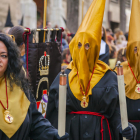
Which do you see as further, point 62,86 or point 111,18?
point 111,18

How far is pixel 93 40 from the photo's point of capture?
2.84 metres

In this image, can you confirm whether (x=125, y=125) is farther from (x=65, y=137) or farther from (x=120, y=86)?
(x=65, y=137)

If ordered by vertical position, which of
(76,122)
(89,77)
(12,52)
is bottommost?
(76,122)

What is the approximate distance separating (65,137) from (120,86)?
1.82ft

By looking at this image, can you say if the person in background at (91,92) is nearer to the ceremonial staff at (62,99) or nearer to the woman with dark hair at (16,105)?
the woman with dark hair at (16,105)

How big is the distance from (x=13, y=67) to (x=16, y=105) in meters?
0.35

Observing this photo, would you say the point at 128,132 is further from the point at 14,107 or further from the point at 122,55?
the point at 122,55

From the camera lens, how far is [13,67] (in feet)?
7.59

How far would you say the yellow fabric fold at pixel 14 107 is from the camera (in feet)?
6.82

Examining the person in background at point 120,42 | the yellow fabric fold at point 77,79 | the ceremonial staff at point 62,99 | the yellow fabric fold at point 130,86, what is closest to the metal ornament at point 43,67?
the yellow fabric fold at point 77,79

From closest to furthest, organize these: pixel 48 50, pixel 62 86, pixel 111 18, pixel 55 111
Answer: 1. pixel 62 86
2. pixel 55 111
3. pixel 48 50
4. pixel 111 18

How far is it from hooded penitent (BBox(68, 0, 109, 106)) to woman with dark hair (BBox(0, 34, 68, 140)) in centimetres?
66

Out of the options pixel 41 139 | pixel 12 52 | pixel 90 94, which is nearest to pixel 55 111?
pixel 90 94

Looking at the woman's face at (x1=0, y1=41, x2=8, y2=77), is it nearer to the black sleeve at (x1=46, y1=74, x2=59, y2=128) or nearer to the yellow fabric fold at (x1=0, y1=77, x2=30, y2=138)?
the yellow fabric fold at (x1=0, y1=77, x2=30, y2=138)
